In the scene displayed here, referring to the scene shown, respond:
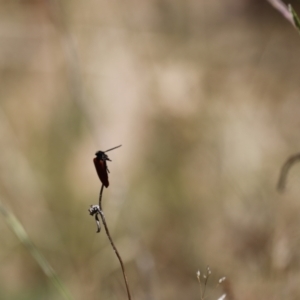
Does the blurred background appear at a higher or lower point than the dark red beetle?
higher

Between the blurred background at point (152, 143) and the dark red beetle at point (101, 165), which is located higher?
the blurred background at point (152, 143)

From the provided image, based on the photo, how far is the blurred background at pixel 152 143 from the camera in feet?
4.40

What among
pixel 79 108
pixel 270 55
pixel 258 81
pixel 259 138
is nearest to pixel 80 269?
pixel 79 108

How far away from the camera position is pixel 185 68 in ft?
6.88

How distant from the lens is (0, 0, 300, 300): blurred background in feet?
4.40

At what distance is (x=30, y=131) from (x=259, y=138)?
1.01m

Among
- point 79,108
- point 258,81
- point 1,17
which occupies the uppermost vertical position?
point 1,17

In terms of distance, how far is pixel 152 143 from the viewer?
1.91m

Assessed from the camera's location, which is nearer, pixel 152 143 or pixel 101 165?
pixel 101 165

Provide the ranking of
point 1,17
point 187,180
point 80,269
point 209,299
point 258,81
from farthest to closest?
point 1,17 → point 258,81 → point 187,180 → point 80,269 → point 209,299

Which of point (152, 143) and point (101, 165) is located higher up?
point (152, 143)

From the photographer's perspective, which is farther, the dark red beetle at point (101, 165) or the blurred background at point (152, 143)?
the blurred background at point (152, 143)

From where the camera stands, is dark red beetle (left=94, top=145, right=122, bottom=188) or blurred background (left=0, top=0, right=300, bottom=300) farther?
blurred background (left=0, top=0, right=300, bottom=300)

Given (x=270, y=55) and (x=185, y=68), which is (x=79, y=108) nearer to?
(x=185, y=68)
